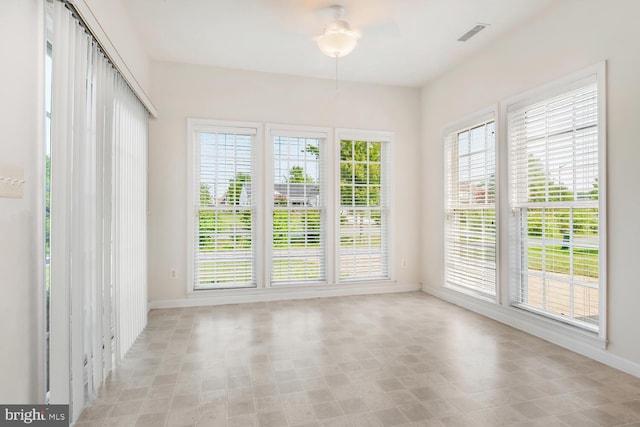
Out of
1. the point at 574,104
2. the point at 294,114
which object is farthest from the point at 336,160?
the point at 574,104

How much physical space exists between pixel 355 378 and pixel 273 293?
7.77ft

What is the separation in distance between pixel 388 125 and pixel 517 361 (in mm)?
3557

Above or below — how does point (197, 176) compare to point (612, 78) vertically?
below

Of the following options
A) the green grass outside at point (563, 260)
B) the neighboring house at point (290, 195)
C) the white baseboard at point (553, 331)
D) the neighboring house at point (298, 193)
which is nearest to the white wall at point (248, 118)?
the neighboring house at point (290, 195)

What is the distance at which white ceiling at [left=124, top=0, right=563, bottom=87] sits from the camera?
124 inches

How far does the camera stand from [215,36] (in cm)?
371

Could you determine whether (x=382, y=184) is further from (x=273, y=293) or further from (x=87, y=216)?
(x=87, y=216)

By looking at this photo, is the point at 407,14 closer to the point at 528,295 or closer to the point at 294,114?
the point at 294,114

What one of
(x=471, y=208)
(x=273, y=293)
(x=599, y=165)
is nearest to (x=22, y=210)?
(x=273, y=293)

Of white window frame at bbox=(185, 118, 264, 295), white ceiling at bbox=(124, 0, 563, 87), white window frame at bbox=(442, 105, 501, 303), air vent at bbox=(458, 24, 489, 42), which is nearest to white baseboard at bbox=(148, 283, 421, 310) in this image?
white window frame at bbox=(185, 118, 264, 295)

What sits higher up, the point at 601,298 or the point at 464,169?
the point at 464,169

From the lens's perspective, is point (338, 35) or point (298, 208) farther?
point (298, 208)

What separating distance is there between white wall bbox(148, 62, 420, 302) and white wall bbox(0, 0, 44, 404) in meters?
2.60

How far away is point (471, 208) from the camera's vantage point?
4301 mm
